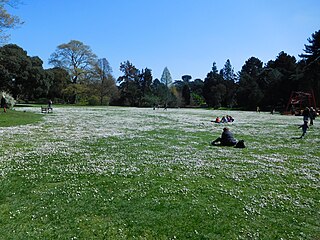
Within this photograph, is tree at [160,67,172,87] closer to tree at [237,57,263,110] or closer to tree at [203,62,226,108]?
tree at [203,62,226,108]

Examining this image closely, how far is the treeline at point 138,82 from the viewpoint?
196 feet

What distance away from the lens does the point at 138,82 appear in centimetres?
11081

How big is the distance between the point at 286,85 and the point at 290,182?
73.3m

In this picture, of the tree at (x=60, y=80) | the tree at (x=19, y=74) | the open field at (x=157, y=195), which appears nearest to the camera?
the open field at (x=157, y=195)

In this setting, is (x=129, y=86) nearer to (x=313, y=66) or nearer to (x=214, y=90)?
(x=214, y=90)

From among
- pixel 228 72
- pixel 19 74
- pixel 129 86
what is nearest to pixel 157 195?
pixel 19 74

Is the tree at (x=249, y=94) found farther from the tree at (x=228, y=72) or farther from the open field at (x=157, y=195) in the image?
the open field at (x=157, y=195)

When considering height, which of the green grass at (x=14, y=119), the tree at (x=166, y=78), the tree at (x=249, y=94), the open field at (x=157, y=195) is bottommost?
the open field at (x=157, y=195)

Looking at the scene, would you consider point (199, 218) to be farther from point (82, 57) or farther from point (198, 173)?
point (82, 57)

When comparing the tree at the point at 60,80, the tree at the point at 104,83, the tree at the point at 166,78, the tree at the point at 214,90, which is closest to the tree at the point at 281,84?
the tree at the point at 214,90

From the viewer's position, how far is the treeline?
59844 mm

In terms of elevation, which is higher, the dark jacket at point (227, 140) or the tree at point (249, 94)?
the tree at point (249, 94)

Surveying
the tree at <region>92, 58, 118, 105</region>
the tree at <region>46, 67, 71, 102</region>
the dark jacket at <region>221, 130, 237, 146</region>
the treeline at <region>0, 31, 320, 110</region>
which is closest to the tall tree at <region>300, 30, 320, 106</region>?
the treeline at <region>0, 31, 320, 110</region>

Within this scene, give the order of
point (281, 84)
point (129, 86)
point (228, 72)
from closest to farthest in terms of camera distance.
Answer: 1. point (281, 84)
2. point (129, 86)
3. point (228, 72)
